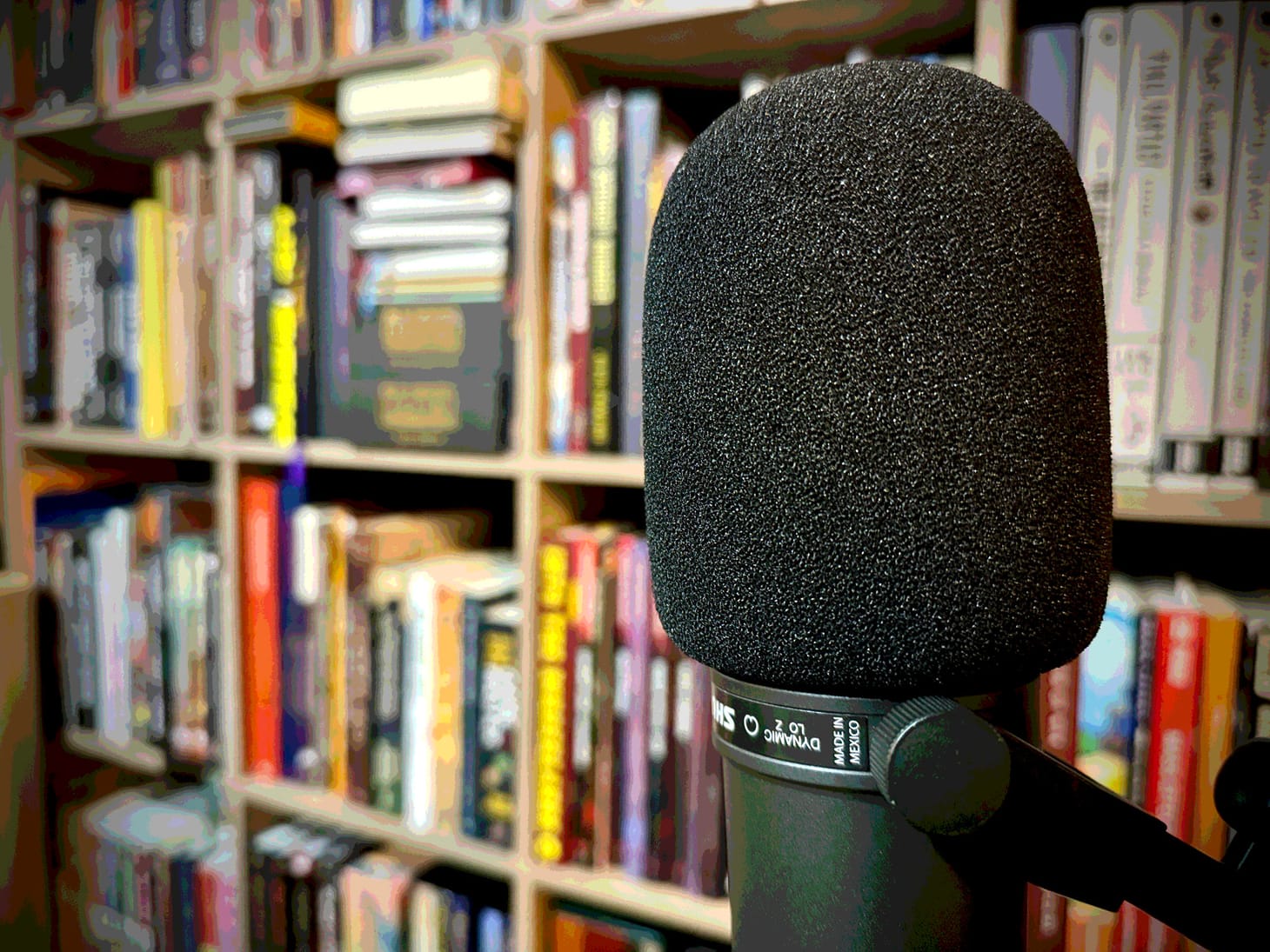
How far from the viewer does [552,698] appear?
2.98 ft

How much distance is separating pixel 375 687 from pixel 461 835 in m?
0.19

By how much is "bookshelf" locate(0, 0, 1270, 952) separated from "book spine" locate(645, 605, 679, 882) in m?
0.03

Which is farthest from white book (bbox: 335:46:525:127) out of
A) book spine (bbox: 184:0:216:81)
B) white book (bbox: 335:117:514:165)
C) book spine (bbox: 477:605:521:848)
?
book spine (bbox: 477:605:521:848)

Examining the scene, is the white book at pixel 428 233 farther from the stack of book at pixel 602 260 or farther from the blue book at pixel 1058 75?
the blue book at pixel 1058 75

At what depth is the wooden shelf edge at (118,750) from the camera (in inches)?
48.6

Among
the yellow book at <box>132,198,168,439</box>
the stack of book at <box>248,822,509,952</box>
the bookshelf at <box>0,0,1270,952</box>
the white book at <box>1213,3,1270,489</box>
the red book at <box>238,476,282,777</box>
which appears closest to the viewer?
the white book at <box>1213,3,1270,489</box>

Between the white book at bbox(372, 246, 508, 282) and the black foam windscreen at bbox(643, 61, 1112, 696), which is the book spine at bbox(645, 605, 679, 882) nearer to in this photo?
the white book at bbox(372, 246, 508, 282)

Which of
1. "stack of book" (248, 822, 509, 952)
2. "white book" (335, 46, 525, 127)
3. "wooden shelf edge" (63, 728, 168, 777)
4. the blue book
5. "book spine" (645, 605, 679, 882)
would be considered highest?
"white book" (335, 46, 525, 127)

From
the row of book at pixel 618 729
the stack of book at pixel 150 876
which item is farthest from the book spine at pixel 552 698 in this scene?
the stack of book at pixel 150 876

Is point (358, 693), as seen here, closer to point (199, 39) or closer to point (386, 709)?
point (386, 709)

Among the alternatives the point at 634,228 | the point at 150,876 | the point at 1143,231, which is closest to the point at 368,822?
the point at 150,876

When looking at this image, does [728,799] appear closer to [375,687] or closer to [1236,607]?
[1236,607]

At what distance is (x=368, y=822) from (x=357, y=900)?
113 mm

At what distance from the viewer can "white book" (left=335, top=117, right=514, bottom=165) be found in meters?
0.88
